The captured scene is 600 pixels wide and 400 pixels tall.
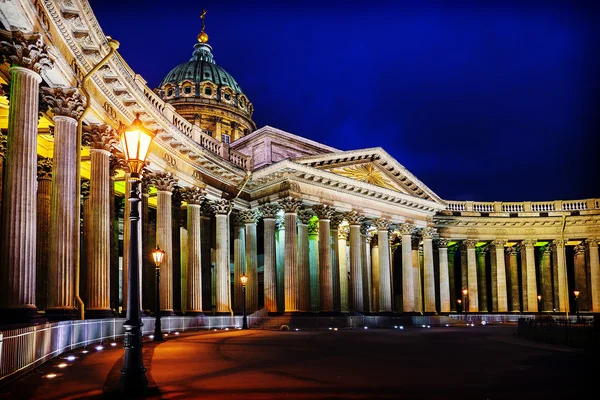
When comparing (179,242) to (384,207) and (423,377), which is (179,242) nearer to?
(384,207)

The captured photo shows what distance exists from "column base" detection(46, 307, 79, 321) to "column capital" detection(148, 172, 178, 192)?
12839 mm

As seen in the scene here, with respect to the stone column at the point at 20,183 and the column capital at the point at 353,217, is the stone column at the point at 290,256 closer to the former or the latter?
the column capital at the point at 353,217

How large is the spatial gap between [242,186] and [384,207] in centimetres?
1468

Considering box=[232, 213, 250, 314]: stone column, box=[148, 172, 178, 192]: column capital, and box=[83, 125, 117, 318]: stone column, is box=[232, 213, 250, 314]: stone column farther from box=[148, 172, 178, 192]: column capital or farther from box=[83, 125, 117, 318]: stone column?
box=[83, 125, 117, 318]: stone column

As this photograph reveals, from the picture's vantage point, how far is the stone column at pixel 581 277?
65625mm

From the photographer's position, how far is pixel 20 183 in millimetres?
18797

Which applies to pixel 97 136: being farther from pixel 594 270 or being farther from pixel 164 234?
pixel 594 270

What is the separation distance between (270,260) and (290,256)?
2.09 meters

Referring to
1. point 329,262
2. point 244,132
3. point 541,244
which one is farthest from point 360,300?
point 244,132

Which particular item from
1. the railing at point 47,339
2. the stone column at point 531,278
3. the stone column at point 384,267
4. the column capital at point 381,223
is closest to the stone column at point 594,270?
the stone column at point 531,278

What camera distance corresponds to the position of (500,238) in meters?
66.1

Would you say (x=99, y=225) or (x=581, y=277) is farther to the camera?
(x=581, y=277)

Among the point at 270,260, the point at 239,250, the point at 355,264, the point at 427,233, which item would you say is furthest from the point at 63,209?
the point at 427,233

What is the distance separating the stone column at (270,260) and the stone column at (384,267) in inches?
451
